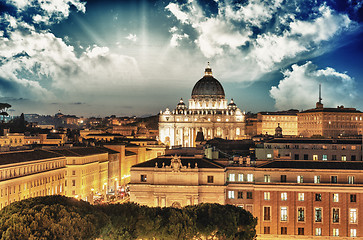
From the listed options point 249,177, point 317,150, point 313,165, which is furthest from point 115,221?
point 317,150

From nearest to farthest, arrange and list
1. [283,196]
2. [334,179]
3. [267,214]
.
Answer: [267,214], [283,196], [334,179]

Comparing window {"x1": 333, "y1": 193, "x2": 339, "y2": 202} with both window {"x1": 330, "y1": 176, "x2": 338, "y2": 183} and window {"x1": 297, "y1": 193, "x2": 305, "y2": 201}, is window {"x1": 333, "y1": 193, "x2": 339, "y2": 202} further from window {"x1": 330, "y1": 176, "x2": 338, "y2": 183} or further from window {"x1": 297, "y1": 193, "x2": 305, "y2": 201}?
window {"x1": 297, "y1": 193, "x2": 305, "y2": 201}

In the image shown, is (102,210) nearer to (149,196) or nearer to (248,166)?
(149,196)

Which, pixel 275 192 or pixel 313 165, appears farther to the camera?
pixel 313 165

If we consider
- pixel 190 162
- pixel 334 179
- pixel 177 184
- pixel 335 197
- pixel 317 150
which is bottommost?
pixel 335 197

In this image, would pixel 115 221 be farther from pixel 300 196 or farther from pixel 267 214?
pixel 300 196

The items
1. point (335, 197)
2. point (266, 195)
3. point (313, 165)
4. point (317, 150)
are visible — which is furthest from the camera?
point (317, 150)

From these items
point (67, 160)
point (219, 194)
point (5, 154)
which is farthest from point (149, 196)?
point (67, 160)

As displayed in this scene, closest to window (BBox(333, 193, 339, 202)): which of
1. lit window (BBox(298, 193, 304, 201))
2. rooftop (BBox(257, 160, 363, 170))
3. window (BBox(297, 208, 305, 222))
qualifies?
rooftop (BBox(257, 160, 363, 170))
